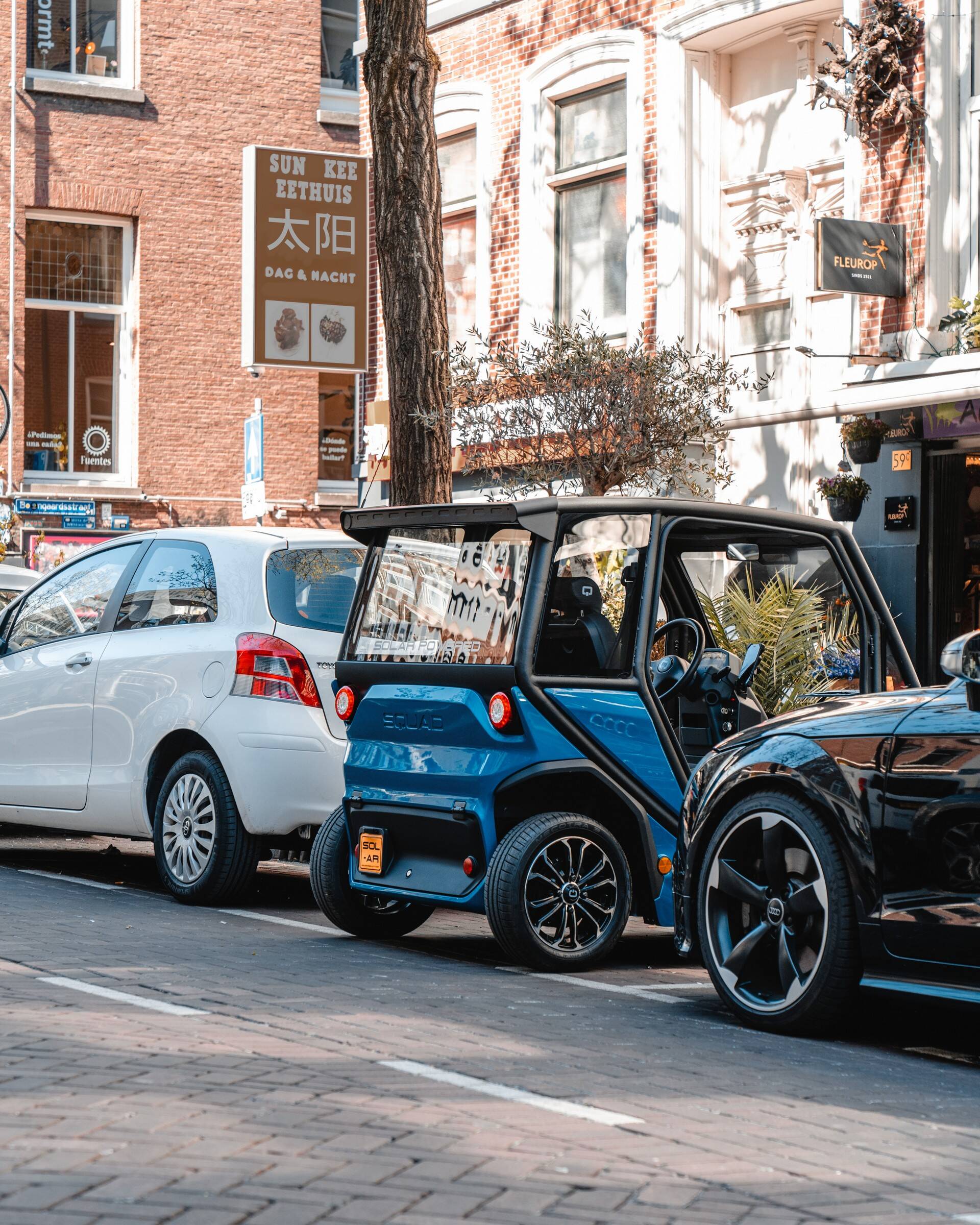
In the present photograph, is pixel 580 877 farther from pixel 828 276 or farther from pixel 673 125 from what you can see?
pixel 673 125

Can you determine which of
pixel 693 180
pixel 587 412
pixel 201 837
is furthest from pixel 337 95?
pixel 201 837

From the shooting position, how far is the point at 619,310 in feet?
58.9

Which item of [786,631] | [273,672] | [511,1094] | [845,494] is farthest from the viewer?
[845,494]

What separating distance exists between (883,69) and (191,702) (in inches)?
341

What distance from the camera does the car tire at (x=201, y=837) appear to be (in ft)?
28.5

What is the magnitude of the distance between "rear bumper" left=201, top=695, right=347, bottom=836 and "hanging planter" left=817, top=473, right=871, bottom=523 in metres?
7.21

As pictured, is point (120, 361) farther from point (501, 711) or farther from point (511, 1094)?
point (511, 1094)

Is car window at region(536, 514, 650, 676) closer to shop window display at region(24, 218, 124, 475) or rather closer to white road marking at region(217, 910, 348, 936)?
white road marking at region(217, 910, 348, 936)

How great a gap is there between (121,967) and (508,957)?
4.89 ft

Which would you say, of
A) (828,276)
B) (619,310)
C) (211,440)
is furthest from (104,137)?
(828,276)

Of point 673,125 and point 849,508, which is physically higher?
point 673,125

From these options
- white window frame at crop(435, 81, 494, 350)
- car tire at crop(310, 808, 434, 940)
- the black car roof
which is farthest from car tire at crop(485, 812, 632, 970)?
white window frame at crop(435, 81, 494, 350)

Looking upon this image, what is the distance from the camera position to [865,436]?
14.7 metres

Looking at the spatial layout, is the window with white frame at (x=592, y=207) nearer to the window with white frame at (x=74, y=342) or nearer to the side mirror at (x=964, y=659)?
the window with white frame at (x=74, y=342)
